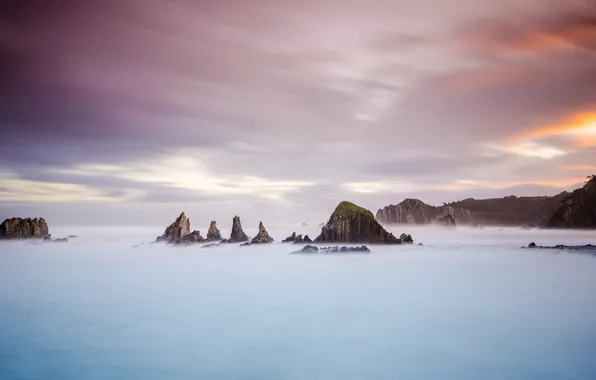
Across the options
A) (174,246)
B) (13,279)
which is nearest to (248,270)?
(13,279)

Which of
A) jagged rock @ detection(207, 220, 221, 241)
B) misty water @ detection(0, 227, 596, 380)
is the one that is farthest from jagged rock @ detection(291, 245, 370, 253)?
jagged rock @ detection(207, 220, 221, 241)

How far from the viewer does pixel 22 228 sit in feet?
383

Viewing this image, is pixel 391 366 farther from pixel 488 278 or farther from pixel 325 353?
pixel 488 278

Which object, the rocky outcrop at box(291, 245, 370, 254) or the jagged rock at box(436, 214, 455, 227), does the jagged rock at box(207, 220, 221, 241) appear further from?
the jagged rock at box(436, 214, 455, 227)

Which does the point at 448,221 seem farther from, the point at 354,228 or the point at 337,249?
the point at 337,249

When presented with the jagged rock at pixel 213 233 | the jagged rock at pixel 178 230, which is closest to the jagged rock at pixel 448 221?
the jagged rock at pixel 213 233

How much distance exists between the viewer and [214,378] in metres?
15.8

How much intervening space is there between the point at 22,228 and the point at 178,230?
52.7 m

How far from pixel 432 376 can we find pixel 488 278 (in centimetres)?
3308

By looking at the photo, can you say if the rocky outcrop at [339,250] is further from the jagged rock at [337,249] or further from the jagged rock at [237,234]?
the jagged rock at [237,234]

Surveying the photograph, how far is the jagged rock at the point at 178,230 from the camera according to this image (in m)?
102

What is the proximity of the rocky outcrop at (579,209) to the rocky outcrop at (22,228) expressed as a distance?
174m

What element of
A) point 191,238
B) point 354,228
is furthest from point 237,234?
point 354,228

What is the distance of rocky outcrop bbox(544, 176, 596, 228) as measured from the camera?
12712 cm
